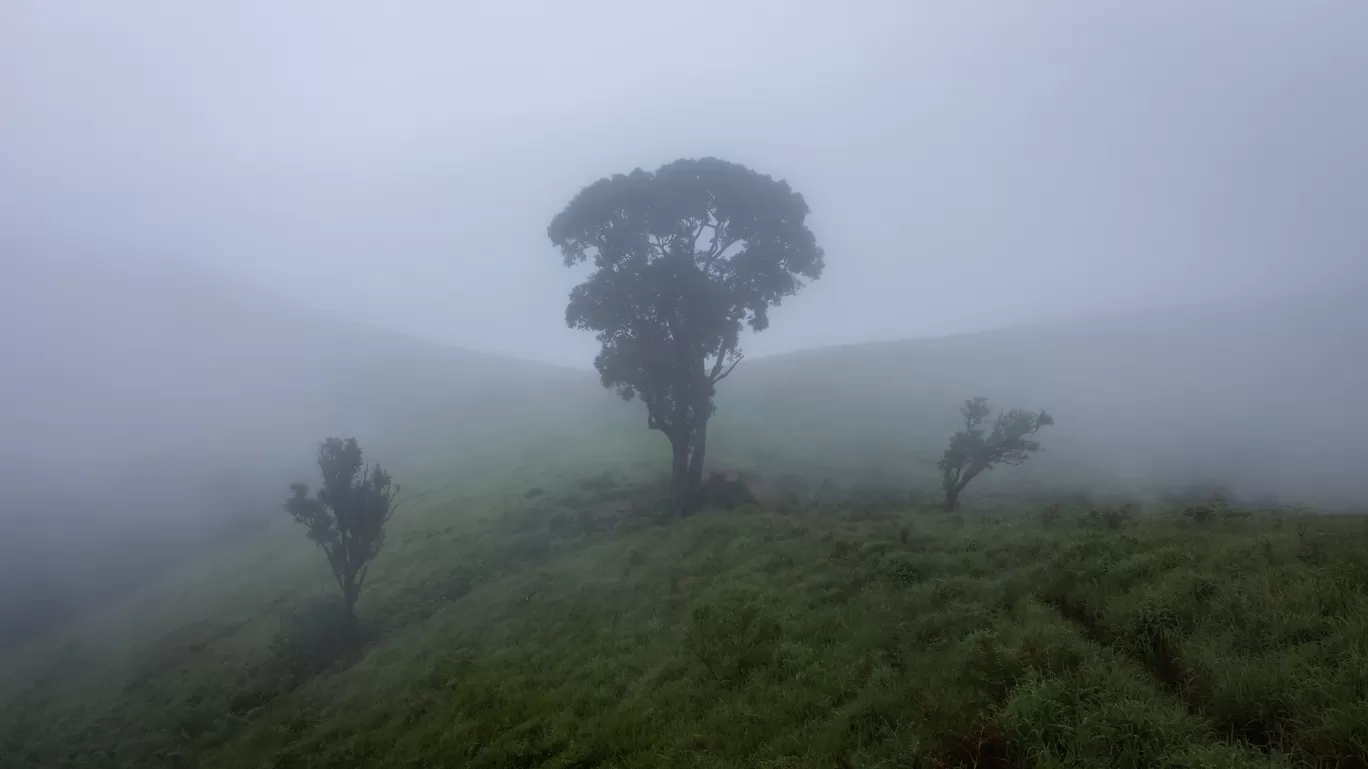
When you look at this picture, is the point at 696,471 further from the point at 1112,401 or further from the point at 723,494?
the point at 1112,401

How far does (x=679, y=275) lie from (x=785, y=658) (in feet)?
68.8

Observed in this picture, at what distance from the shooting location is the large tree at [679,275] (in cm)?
3011

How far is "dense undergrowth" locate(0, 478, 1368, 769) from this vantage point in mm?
7664

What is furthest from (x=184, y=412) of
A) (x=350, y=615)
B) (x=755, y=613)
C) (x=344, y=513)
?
(x=755, y=613)

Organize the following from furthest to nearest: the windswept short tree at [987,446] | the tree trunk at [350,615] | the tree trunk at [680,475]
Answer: the tree trunk at [680,475]
the windswept short tree at [987,446]
the tree trunk at [350,615]

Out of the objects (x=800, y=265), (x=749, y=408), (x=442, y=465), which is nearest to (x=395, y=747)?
(x=800, y=265)

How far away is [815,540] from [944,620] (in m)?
8.26

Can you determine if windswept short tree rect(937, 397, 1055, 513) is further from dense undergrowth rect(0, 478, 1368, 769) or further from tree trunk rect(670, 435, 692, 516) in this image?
tree trunk rect(670, 435, 692, 516)

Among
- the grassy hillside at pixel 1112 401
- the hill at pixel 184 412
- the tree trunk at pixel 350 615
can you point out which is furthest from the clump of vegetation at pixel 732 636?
the hill at pixel 184 412

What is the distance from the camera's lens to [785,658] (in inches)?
468

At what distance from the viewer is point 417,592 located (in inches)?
1003

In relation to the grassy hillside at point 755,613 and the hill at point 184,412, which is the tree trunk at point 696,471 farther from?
the hill at point 184,412

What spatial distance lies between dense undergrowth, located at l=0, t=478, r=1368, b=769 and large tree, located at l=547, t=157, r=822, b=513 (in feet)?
22.7

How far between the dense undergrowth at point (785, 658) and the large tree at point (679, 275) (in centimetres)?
691
